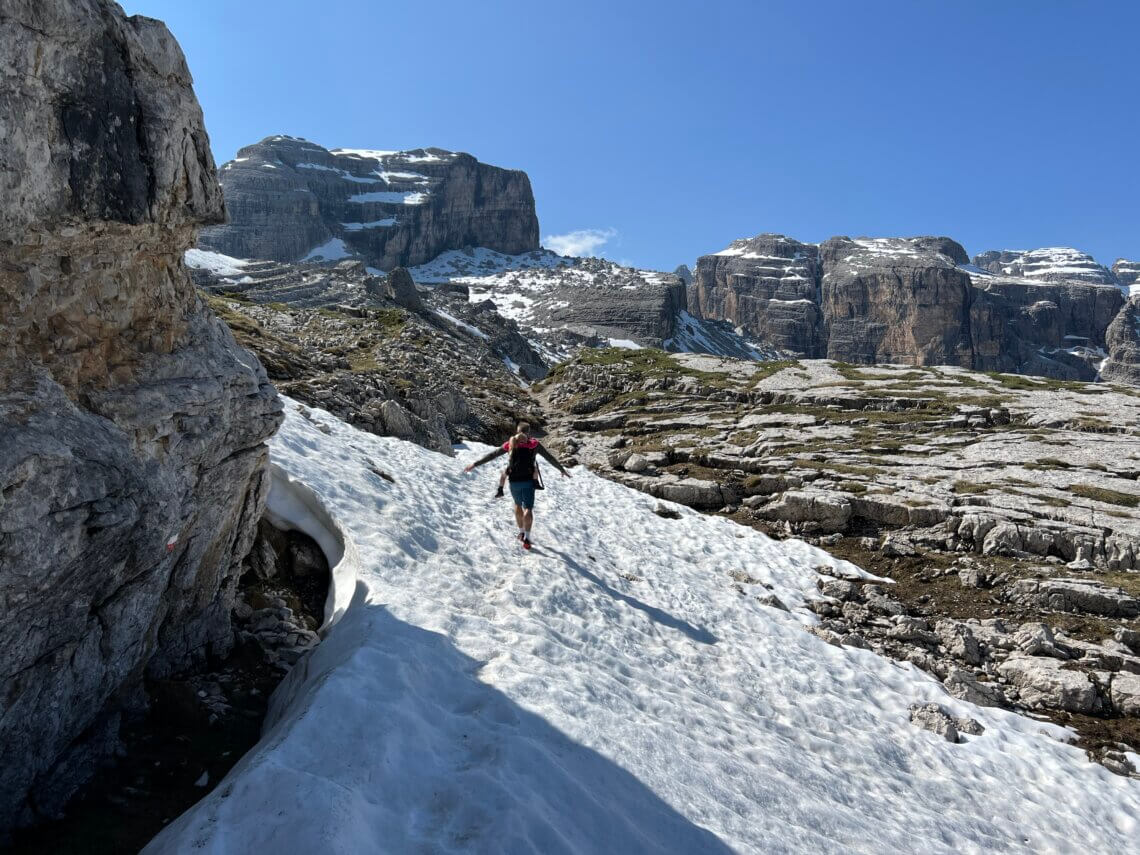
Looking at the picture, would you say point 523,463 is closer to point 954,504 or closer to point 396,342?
point 954,504

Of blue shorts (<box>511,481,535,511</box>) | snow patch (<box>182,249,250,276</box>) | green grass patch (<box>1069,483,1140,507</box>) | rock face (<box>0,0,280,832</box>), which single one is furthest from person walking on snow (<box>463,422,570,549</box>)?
snow patch (<box>182,249,250,276</box>)

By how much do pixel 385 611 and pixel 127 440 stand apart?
14.3 feet

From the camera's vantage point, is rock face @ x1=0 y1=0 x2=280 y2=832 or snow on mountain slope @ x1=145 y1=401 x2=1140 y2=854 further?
snow on mountain slope @ x1=145 y1=401 x2=1140 y2=854

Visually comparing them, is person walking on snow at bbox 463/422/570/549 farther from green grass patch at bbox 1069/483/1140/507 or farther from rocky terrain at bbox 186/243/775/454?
green grass patch at bbox 1069/483/1140/507

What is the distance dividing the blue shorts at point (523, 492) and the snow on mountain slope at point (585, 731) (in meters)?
1.22

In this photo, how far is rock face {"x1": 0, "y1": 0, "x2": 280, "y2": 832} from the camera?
17.3 feet

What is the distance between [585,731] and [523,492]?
7.17m

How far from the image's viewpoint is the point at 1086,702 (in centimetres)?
1209

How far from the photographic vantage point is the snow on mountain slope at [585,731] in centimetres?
558

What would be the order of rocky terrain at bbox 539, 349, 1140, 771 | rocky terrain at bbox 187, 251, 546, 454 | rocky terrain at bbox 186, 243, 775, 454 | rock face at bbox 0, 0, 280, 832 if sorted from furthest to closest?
1. rocky terrain at bbox 186, 243, 775, 454
2. rocky terrain at bbox 187, 251, 546, 454
3. rocky terrain at bbox 539, 349, 1140, 771
4. rock face at bbox 0, 0, 280, 832

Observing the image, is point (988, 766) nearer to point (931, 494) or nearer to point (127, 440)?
point (127, 440)

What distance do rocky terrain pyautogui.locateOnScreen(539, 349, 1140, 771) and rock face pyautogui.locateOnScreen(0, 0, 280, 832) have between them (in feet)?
43.4

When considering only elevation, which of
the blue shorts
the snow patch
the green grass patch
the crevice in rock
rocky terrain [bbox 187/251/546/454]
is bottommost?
the crevice in rock

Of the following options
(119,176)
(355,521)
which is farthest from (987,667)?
(119,176)
